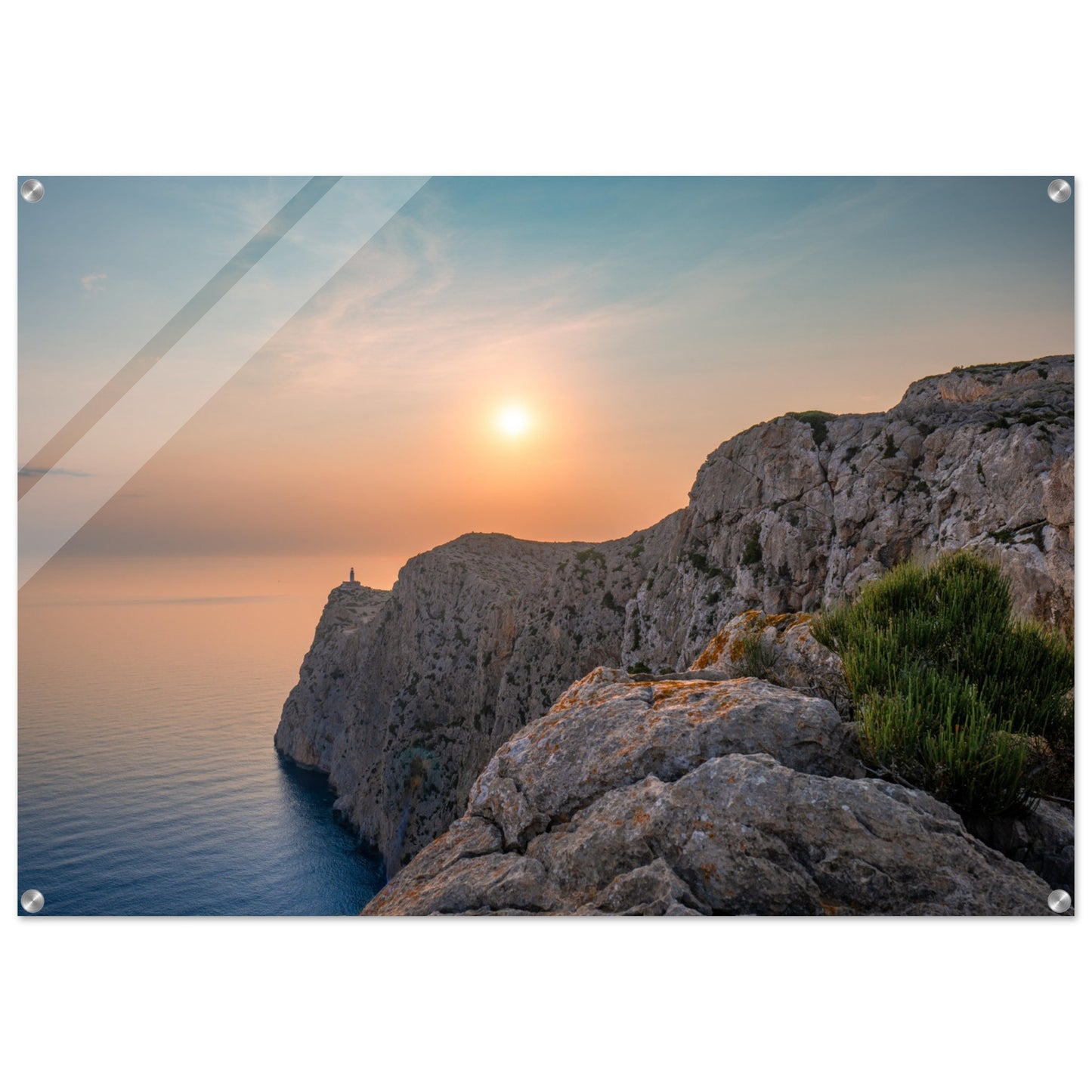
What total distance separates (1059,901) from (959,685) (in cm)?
144

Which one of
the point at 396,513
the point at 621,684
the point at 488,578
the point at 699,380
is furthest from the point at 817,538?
the point at 488,578

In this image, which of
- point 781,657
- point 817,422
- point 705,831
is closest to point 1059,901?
point 781,657

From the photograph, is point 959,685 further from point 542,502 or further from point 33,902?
point 33,902

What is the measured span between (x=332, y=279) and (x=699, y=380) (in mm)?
4042

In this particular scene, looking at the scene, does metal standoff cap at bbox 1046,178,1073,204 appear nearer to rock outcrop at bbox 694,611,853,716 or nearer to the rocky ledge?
rock outcrop at bbox 694,611,853,716

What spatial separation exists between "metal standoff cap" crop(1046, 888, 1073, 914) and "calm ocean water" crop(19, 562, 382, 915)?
6.31 m

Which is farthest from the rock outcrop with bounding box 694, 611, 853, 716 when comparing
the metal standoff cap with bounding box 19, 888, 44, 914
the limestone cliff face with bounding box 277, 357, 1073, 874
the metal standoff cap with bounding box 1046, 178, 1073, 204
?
the metal standoff cap with bounding box 19, 888, 44, 914

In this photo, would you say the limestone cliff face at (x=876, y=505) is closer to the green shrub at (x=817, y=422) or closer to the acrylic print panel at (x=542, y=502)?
the green shrub at (x=817, y=422)

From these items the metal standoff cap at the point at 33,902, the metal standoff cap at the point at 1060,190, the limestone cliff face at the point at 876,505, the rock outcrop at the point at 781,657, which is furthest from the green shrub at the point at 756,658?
the metal standoff cap at the point at 33,902

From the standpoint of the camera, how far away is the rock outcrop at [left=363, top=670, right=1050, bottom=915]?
338 centimetres

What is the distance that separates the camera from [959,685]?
4086 millimetres

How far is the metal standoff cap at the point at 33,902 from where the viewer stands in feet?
17.2

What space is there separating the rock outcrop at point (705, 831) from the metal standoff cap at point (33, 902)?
308 centimetres

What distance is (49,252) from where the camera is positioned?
5883mm
